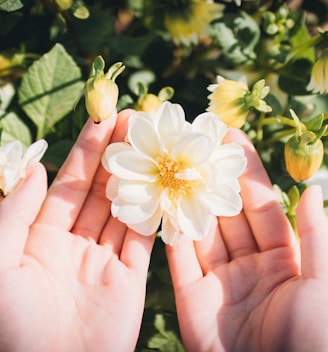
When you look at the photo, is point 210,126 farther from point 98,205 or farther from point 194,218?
point 98,205

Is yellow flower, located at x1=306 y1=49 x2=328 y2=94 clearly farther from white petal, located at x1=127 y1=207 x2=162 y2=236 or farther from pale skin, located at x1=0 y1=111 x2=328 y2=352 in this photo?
white petal, located at x1=127 y1=207 x2=162 y2=236

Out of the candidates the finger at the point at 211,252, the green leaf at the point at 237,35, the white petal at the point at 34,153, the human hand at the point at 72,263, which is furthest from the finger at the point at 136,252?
the green leaf at the point at 237,35

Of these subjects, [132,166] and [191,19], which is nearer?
[132,166]

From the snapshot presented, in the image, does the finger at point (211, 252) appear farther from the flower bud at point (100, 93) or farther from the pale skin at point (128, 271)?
the flower bud at point (100, 93)

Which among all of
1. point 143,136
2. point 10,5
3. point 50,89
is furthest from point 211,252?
point 10,5

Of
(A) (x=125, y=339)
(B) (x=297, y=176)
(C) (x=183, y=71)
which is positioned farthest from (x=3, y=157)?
(C) (x=183, y=71)

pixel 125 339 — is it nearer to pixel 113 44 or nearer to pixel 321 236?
pixel 321 236

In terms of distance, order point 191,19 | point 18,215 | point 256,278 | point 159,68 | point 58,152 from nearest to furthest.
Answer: point 18,215 → point 256,278 → point 58,152 → point 191,19 → point 159,68

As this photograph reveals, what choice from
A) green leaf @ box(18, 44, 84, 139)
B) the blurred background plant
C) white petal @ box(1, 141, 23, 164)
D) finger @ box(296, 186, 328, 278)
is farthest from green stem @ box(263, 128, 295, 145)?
white petal @ box(1, 141, 23, 164)
